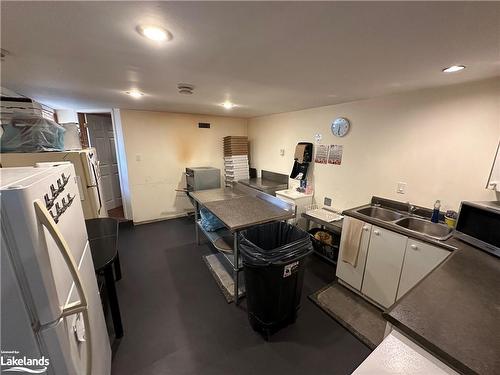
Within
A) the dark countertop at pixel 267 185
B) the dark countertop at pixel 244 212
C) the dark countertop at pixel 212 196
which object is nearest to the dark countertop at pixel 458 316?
the dark countertop at pixel 244 212

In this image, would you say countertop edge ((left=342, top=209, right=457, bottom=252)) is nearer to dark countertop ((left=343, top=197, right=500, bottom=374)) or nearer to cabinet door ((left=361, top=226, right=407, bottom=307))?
cabinet door ((left=361, top=226, right=407, bottom=307))

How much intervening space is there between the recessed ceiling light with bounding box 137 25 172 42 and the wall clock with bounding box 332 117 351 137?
2.34 m

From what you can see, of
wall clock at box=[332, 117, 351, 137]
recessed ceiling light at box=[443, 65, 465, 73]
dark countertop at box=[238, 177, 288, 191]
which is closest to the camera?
recessed ceiling light at box=[443, 65, 465, 73]

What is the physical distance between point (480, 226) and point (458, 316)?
1.04m

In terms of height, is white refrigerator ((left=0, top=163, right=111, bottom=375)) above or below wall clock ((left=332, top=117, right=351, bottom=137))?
below

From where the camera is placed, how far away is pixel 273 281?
1.59 meters

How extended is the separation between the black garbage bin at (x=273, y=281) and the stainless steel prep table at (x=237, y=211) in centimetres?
18

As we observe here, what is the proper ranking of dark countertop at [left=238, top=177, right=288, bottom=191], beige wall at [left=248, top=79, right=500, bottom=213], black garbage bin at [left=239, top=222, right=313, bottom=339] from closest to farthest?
black garbage bin at [left=239, top=222, right=313, bottom=339] < beige wall at [left=248, top=79, right=500, bottom=213] < dark countertop at [left=238, top=177, right=288, bottom=191]

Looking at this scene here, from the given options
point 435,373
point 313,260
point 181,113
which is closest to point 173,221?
point 181,113

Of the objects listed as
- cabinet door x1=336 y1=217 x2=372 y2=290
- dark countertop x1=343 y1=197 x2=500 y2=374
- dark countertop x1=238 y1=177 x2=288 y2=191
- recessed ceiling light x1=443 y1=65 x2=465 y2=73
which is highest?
recessed ceiling light x1=443 y1=65 x2=465 y2=73

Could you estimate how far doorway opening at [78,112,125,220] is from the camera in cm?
415

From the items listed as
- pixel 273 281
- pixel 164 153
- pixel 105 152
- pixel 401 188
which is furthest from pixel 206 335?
pixel 105 152

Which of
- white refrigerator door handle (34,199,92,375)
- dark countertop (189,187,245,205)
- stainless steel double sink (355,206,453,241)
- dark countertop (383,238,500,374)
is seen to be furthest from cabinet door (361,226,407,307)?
white refrigerator door handle (34,199,92,375)

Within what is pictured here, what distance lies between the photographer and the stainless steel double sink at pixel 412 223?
1791 mm
